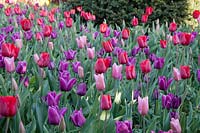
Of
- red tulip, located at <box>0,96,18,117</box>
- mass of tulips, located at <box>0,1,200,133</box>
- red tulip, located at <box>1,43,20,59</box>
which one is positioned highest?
red tulip, located at <box>1,43,20,59</box>

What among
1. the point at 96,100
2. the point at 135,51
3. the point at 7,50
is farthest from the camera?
the point at 135,51

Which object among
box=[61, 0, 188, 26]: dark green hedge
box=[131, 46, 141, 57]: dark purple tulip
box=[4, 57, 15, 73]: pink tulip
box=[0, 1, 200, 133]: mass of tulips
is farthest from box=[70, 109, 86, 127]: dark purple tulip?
box=[61, 0, 188, 26]: dark green hedge

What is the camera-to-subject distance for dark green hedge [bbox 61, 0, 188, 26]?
6.16 m

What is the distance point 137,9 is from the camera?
6227 mm

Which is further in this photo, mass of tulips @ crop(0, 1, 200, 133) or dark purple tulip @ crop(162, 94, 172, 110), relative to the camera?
dark purple tulip @ crop(162, 94, 172, 110)

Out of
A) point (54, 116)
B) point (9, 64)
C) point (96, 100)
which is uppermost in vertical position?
point (9, 64)

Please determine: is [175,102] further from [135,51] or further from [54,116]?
[135,51]

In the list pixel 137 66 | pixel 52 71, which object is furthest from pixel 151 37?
pixel 52 71

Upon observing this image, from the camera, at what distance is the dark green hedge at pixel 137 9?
243 inches

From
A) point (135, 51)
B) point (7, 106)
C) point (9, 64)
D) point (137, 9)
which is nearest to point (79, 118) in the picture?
point (7, 106)

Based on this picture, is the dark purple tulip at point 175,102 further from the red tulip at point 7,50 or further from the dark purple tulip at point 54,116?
the red tulip at point 7,50

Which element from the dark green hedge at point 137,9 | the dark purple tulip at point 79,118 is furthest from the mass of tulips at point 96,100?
the dark green hedge at point 137,9

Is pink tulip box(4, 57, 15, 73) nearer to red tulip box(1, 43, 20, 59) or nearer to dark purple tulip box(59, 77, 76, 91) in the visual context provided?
red tulip box(1, 43, 20, 59)

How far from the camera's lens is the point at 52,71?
123 inches
